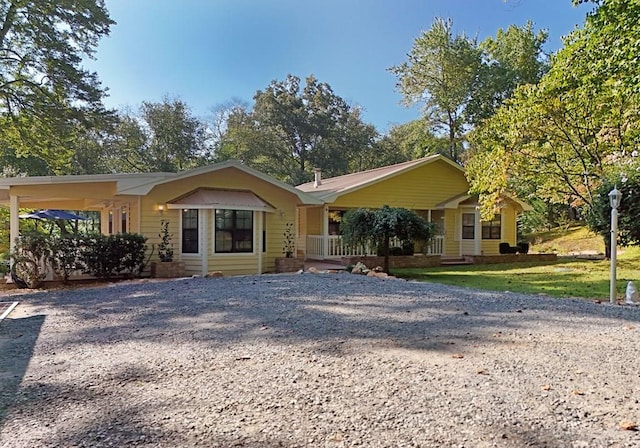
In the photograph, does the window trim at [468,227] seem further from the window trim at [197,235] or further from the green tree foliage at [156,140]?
the green tree foliage at [156,140]

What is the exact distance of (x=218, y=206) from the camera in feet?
40.8

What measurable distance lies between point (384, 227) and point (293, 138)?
80.2 ft

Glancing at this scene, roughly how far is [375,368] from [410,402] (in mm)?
773

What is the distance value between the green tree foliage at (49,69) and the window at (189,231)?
6.88 m

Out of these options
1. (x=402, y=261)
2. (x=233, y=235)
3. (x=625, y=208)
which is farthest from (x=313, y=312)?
(x=402, y=261)

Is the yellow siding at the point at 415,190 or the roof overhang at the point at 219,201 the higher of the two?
the yellow siding at the point at 415,190

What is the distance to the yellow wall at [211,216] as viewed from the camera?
493 inches

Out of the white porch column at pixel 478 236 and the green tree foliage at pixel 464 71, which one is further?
the green tree foliage at pixel 464 71

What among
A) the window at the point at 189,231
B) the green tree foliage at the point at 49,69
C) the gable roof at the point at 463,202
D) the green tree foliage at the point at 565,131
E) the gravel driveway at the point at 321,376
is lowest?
the gravel driveway at the point at 321,376

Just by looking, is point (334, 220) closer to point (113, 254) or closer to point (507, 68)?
point (113, 254)

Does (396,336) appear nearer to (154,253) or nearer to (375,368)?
(375,368)

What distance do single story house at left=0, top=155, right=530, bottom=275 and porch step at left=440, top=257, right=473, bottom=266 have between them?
0.84 metres

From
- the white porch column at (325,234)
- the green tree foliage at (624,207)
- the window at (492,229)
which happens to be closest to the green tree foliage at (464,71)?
the window at (492,229)

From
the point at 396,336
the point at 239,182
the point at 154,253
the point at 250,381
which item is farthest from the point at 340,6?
the point at 250,381
